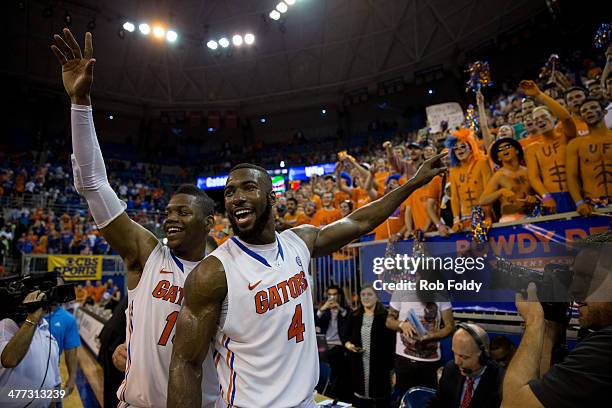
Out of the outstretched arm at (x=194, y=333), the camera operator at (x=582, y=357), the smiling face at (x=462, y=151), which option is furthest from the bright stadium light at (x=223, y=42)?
the camera operator at (x=582, y=357)

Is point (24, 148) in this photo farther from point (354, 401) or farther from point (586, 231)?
point (586, 231)

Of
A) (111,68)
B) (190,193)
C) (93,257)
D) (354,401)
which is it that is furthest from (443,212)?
(111,68)

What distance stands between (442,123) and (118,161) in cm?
2179

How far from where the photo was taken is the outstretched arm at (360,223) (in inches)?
91.6

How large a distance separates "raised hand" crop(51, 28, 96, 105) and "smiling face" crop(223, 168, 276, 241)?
805 mm

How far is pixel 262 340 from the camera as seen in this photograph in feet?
5.36

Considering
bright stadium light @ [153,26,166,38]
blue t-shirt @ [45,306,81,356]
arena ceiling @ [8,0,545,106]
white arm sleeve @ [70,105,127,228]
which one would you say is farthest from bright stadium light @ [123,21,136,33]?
white arm sleeve @ [70,105,127,228]

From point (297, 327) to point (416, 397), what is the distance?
1.76 m

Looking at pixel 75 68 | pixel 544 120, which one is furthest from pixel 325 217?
pixel 75 68

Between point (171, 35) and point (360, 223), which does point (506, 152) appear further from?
point (171, 35)

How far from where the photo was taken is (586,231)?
3344mm

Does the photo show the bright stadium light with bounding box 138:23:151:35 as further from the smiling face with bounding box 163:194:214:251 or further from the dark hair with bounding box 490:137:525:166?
the smiling face with bounding box 163:194:214:251

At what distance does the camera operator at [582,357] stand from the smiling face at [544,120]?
3249mm

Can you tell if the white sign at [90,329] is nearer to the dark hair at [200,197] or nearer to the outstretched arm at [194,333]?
the dark hair at [200,197]
